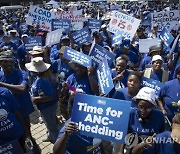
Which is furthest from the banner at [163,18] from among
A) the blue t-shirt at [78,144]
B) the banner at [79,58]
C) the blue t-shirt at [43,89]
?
the blue t-shirt at [78,144]

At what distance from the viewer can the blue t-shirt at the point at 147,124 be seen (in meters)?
3.44

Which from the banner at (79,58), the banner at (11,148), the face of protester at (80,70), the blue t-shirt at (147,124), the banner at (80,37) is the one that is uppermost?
the banner at (79,58)

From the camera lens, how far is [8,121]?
3.88m

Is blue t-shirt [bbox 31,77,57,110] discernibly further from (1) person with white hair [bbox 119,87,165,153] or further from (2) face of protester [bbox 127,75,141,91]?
(1) person with white hair [bbox 119,87,165,153]

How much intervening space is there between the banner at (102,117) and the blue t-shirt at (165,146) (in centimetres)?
31

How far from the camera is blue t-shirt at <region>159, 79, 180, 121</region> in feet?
14.9

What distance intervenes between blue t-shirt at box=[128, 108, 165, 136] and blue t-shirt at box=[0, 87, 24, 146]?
1.43 m

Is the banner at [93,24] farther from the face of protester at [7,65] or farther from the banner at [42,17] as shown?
the face of protester at [7,65]

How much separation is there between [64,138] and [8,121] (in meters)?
1.05

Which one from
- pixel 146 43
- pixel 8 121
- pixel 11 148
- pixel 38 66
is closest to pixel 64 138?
pixel 11 148

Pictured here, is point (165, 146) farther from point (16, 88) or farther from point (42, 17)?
point (42, 17)

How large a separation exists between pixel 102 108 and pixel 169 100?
1.81 meters

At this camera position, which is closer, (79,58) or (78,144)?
(78,144)

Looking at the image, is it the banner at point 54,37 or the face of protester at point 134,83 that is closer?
the face of protester at point 134,83
